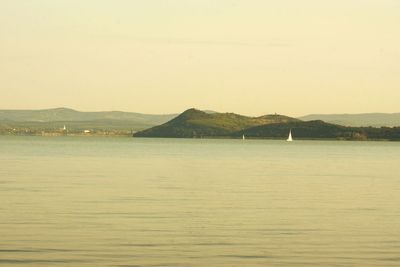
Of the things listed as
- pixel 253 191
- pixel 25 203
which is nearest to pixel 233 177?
pixel 253 191

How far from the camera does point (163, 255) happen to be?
23.7 metres

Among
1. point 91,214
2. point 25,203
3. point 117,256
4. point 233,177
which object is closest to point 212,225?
point 91,214

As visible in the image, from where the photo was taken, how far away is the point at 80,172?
6262 centimetres

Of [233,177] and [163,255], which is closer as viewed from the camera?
[163,255]

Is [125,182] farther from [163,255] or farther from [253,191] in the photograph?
[163,255]

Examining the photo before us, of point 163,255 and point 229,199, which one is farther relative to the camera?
point 229,199

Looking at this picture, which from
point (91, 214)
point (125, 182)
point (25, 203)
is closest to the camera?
point (91, 214)

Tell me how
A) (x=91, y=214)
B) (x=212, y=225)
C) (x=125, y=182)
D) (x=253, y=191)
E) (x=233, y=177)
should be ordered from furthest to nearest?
(x=233, y=177) → (x=125, y=182) → (x=253, y=191) → (x=91, y=214) → (x=212, y=225)

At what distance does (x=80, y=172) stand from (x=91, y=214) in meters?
30.2

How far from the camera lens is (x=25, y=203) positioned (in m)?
36.5

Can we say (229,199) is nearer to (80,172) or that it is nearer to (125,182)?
(125,182)

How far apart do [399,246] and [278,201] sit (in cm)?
1477

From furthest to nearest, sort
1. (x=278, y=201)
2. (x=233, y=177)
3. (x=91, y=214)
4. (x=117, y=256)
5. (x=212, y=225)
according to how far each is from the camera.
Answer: (x=233, y=177)
(x=278, y=201)
(x=91, y=214)
(x=212, y=225)
(x=117, y=256)

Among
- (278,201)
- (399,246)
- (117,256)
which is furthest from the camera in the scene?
(278,201)
